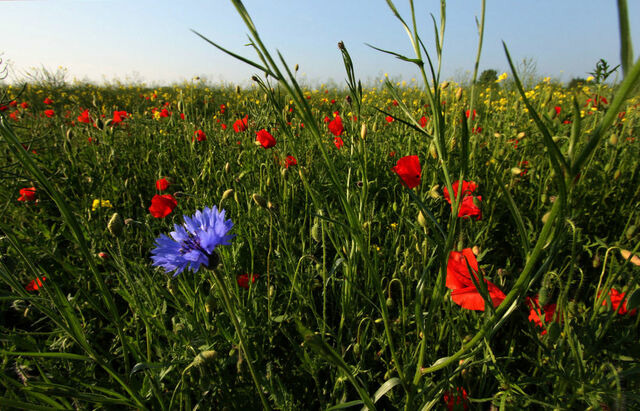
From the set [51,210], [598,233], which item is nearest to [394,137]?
[598,233]

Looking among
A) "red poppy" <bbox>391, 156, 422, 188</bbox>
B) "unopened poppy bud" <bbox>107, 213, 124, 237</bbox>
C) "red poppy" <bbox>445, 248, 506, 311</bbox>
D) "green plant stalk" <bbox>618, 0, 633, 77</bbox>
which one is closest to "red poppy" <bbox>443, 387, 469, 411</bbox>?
"red poppy" <bbox>445, 248, 506, 311</bbox>

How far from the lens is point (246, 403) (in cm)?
95

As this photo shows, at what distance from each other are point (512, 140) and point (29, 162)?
2.31 m

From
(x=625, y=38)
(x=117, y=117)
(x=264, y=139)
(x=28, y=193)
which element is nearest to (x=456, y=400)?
(x=625, y=38)

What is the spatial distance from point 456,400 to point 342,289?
45 cm

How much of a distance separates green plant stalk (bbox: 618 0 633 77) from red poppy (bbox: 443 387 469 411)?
76cm

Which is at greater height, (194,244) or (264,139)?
(264,139)

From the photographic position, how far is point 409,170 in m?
1.20

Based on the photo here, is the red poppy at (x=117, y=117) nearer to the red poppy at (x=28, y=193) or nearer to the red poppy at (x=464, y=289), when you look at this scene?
the red poppy at (x=28, y=193)

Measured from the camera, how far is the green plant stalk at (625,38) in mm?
225

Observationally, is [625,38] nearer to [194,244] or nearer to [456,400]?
[194,244]

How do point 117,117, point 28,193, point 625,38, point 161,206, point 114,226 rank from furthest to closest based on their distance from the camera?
point 117,117 < point 28,193 < point 161,206 < point 114,226 < point 625,38

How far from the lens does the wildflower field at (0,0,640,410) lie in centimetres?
57

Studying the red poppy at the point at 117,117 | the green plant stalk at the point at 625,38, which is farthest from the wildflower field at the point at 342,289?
the red poppy at the point at 117,117
